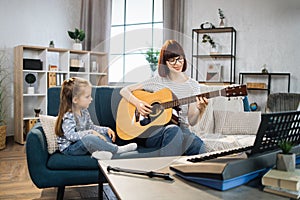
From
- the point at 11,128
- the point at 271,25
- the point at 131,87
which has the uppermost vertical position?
the point at 271,25

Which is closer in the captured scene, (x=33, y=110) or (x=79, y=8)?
(x=33, y=110)

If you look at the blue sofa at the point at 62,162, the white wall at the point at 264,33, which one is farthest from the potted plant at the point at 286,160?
the white wall at the point at 264,33

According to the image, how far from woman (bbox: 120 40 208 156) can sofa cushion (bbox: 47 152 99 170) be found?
1.32ft

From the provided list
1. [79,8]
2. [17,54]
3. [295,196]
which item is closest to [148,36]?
[295,196]

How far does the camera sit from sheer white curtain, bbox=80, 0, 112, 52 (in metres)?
5.08

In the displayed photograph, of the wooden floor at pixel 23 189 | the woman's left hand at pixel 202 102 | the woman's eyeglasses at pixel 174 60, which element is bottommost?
the wooden floor at pixel 23 189

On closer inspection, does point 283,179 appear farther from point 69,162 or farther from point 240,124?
point 240,124

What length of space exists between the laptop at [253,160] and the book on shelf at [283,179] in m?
0.09

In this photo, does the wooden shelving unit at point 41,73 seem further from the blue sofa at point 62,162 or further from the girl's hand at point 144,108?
the girl's hand at point 144,108

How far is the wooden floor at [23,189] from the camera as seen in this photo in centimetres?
234

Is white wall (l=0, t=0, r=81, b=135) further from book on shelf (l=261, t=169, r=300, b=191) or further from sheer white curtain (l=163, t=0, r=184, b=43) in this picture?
book on shelf (l=261, t=169, r=300, b=191)

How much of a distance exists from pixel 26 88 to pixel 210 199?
397cm

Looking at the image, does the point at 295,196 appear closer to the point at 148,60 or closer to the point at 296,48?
the point at 148,60

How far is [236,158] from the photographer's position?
1196 millimetres
